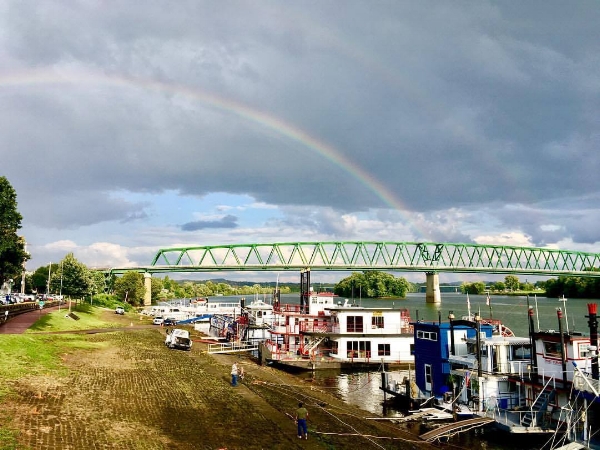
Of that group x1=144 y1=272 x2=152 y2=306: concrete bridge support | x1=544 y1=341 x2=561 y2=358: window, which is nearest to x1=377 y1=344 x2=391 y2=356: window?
x1=544 y1=341 x2=561 y2=358: window

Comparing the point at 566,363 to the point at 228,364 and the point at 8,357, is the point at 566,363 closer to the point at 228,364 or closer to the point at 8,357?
the point at 228,364

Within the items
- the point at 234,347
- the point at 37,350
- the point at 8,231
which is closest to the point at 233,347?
the point at 234,347

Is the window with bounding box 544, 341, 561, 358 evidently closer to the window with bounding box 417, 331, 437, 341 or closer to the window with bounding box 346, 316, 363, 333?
the window with bounding box 417, 331, 437, 341

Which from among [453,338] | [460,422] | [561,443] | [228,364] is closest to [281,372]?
[228,364]

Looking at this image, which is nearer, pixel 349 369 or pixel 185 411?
pixel 185 411

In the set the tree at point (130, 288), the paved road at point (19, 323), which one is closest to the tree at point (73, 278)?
the paved road at point (19, 323)
